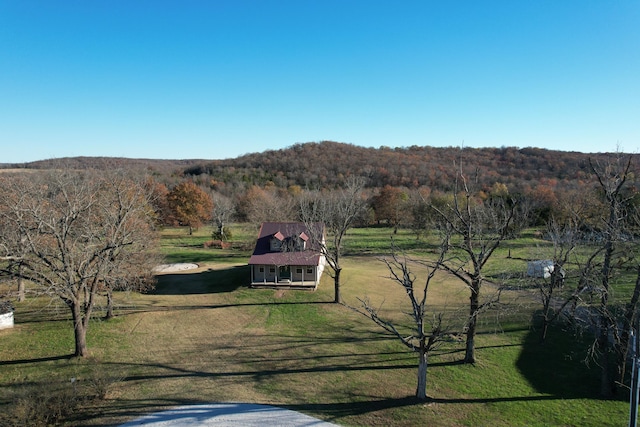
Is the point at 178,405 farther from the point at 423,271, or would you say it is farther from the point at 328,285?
the point at 423,271

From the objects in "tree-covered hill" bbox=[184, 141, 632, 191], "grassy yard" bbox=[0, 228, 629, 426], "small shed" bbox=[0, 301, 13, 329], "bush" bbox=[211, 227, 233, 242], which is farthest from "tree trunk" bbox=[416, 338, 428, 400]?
"tree-covered hill" bbox=[184, 141, 632, 191]

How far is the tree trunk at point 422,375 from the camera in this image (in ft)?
42.5

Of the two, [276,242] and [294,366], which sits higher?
[276,242]

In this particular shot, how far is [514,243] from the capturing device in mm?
47562

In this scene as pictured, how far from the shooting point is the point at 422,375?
13.1m

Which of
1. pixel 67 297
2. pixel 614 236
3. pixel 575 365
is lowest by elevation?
pixel 575 365

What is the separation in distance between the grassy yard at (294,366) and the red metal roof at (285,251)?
2791 mm

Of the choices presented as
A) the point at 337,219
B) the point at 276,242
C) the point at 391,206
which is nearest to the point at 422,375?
the point at 276,242

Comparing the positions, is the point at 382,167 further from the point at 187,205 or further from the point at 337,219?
the point at 337,219

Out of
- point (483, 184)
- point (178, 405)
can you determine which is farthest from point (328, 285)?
point (483, 184)

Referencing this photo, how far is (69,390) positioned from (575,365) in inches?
807

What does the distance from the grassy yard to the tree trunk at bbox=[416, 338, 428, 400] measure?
1.30 feet

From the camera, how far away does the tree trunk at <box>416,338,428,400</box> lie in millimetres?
12945

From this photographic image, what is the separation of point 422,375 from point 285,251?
53.8 ft
